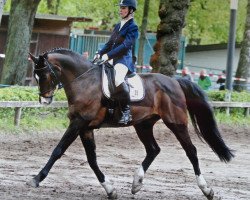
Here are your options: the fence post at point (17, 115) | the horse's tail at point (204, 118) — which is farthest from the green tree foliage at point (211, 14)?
the horse's tail at point (204, 118)

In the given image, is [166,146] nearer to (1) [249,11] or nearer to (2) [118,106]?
(2) [118,106]

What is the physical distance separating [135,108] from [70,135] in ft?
4.57

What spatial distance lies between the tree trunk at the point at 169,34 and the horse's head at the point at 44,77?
11.4 metres

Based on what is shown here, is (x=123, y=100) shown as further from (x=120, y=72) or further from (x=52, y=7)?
(x=52, y=7)

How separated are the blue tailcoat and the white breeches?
0.21ft

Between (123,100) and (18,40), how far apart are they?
1160 cm

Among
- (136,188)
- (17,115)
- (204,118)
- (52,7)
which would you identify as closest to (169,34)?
(17,115)

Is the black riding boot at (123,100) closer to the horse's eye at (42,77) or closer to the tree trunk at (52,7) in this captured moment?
the horse's eye at (42,77)

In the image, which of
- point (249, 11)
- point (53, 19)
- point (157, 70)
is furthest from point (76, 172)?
point (249, 11)

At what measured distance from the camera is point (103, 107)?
456 inches

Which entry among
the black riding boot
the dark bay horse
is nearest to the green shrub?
the dark bay horse

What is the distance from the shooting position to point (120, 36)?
12.1m

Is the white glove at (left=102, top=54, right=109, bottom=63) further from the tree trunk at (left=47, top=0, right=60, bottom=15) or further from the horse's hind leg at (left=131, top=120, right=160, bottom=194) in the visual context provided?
the tree trunk at (left=47, top=0, right=60, bottom=15)

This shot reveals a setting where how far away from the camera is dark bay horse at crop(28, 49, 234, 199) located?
11.2m
